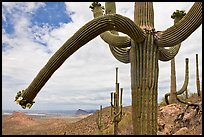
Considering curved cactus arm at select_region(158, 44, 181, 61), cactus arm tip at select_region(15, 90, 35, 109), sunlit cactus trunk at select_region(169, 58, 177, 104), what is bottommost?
cactus arm tip at select_region(15, 90, 35, 109)

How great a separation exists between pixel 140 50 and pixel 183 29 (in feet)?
1.96

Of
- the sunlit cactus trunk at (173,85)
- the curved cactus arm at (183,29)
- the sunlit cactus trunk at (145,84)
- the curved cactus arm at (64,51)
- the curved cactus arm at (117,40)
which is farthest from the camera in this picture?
the sunlit cactus trunk at (173,85)

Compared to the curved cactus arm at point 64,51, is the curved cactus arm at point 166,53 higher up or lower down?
higher up

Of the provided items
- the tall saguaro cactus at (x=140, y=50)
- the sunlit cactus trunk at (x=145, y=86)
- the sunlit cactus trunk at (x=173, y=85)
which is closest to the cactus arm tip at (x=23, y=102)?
the tall saguaro cactus at (x=140, y=50)

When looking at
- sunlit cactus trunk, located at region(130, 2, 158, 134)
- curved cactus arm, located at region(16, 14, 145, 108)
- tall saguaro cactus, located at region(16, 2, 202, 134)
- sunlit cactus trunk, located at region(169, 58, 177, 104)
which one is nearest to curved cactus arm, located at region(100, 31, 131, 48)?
tall saguaro cactus, located at region(16, 2, 202, 134)

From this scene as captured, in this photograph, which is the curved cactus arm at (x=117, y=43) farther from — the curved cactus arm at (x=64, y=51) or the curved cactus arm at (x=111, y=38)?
the curved cactus arm at (x=64, y=51)

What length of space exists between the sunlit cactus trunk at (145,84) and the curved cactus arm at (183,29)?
15 centimetres

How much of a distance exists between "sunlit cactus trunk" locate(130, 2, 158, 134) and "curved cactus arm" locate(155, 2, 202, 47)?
0.49 ft

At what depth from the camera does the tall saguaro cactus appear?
3.39 meters

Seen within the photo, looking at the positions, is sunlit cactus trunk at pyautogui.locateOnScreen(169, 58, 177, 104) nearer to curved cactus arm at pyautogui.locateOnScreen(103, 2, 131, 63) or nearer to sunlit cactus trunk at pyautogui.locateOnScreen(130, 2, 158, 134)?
curved cactus arm at pyautogui.locateOnScreen(103, 2, 131, 63)

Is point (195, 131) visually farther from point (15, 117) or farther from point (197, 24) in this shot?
point (15, 117)

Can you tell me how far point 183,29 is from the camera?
402cm

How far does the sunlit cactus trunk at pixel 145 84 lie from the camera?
13.1ft

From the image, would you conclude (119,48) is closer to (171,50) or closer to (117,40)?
(117,40)
